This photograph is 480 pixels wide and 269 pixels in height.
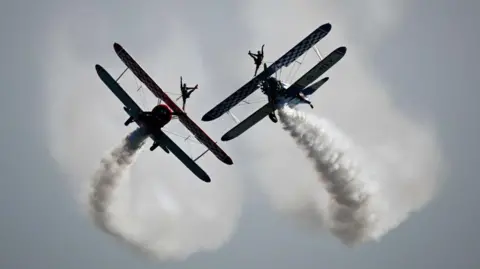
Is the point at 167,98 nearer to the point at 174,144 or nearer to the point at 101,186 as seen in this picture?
the point at 174,144

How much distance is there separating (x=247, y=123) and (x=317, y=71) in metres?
6.25

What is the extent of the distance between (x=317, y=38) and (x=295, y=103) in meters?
4.30

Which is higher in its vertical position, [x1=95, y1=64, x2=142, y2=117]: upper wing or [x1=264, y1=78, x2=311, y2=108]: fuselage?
[x1=264, y1=78, x2=311, y2=108]: fuselage

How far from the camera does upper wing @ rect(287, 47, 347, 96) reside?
60219 mm

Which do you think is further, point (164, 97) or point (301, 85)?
point (301, 85)

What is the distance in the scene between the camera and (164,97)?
60.8 metres

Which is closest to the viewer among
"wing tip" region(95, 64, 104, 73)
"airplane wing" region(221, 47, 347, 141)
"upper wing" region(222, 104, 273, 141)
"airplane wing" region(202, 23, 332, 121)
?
"airplane wing" region(221, 47, 347, 141)

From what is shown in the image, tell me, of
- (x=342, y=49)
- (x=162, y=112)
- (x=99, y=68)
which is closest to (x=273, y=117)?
(x=342, y=49)

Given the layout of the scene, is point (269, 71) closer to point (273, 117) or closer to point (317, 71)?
point (273, 117)

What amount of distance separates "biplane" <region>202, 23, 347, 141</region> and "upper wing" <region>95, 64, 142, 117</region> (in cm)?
694

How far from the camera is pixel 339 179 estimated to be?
64938 mm

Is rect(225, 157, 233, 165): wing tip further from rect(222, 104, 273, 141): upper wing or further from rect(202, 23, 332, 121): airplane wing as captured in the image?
rect(202, 23, 332, 121): airplane wing

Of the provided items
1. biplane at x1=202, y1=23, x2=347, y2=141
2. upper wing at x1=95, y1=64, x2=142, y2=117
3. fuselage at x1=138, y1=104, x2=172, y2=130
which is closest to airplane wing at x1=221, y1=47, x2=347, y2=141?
biplane at x1=202, y1=23, x2=347, y2=141

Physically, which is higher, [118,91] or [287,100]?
[287,100]
